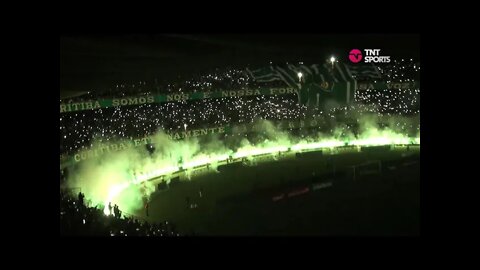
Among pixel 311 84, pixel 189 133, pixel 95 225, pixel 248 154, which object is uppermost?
pixel 311 84

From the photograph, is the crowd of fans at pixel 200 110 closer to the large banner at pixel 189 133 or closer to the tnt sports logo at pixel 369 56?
the large banner at pixel 189 133

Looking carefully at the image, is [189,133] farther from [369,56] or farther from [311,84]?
[369,56]

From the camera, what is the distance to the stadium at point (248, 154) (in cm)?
705

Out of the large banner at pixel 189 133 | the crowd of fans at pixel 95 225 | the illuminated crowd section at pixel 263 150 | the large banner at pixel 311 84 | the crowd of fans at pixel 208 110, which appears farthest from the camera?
the illuminated crowd section at pixel 263 150

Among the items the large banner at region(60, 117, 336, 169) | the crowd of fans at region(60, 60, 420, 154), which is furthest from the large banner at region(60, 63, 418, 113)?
the large banner at region(60, 117, 336, 169)

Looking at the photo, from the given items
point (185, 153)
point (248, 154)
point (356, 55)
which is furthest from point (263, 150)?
point (356, 55)

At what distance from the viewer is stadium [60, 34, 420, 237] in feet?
23.1

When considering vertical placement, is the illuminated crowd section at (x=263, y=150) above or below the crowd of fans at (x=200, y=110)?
below

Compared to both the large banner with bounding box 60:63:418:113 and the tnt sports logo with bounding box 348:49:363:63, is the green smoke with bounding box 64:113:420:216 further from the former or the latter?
the tnt sports logo with bounding box 348:49:363:63

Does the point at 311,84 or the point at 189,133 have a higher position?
the point at 311,84

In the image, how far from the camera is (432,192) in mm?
4680

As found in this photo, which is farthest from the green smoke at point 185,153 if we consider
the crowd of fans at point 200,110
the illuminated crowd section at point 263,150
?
the crowd of fans at point 200,110

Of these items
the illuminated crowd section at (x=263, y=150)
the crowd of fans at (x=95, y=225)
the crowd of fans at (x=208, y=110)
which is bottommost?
the crowd of fans at (x=95, y=225)

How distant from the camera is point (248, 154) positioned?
13953mm
